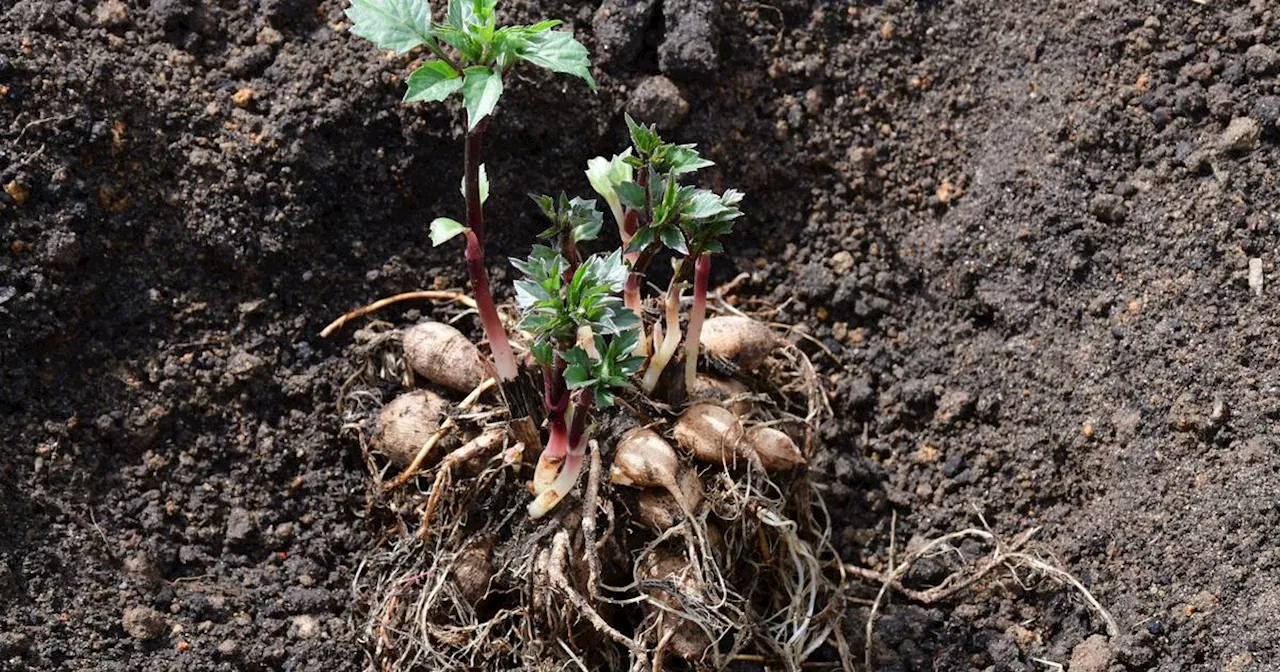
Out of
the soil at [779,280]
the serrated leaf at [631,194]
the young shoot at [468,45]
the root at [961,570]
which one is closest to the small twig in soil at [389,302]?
the soil at [779,280]

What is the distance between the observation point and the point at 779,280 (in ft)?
7.62

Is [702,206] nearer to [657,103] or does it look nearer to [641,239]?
[641,239]

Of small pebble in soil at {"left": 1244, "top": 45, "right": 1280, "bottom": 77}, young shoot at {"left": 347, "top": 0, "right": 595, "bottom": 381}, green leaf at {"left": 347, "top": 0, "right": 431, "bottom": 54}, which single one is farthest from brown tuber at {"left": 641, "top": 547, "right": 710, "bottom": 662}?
small pebble in soil at {"left": 1244, "top": 45, "right": 1280, "bottom": 77}

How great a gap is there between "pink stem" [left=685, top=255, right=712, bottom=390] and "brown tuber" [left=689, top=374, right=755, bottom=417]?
2 cm

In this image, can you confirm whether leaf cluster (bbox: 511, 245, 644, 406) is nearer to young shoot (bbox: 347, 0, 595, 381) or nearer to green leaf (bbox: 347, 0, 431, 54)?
young shoot (bbox: 347, 0, 595, 381)

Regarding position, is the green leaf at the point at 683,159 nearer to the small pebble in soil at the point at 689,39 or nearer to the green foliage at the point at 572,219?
the green foliage at the point at 572,219

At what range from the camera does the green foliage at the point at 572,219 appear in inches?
67.8

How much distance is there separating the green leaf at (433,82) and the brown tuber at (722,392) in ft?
2.40

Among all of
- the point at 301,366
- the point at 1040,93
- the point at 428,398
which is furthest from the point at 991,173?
the point at 301,366

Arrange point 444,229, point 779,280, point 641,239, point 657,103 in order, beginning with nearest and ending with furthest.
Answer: point 444,229 < point 641,239 < point 657,103 < point 779,280

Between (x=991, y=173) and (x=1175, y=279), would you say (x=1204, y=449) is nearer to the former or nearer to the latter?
(x=1175, y=279)

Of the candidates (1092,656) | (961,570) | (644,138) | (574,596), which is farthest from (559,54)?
(1092,656)

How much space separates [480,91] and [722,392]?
Answer: 78 cm

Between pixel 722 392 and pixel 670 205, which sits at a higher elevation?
pixel 670 205
